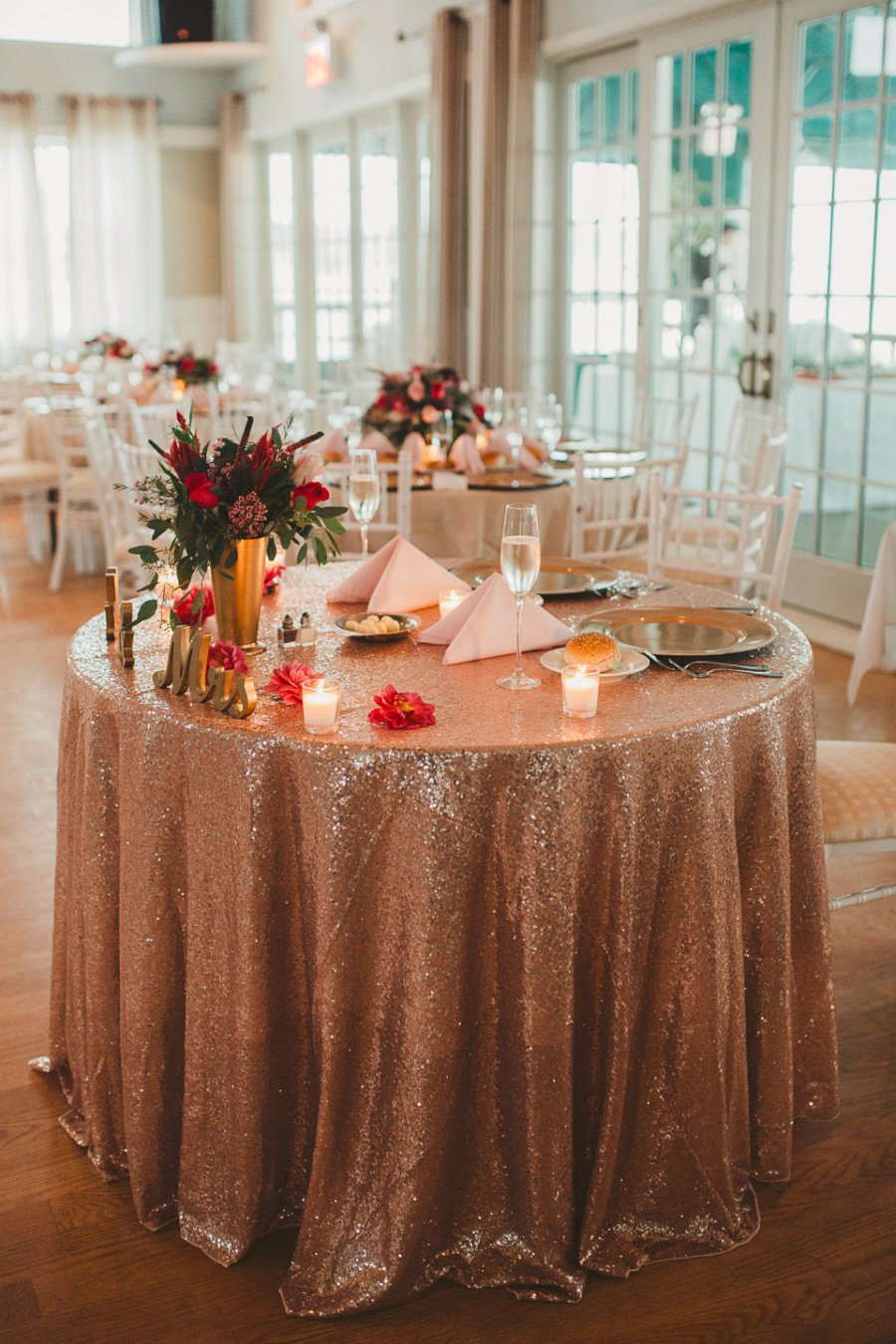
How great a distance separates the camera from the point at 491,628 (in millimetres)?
2246

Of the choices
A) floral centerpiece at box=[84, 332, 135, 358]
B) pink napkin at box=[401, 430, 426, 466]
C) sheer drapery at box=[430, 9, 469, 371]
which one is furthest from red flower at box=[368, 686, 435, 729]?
floral centerpiece at box=[84, 332, 135, 358]

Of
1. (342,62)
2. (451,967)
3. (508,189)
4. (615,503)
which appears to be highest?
(342,62)

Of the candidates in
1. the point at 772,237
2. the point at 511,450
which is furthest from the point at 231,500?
the point at 772,237

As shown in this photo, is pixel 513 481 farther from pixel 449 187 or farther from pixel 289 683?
pixel 449 187

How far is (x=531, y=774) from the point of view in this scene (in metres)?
1.81

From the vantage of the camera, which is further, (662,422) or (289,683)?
(662,422)

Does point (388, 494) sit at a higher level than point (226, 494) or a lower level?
lower

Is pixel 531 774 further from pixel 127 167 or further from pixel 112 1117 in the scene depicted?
pixel 127 167

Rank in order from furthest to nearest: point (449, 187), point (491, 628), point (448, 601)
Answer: point (449, 187)
point (448, 601)
point (491, 628)

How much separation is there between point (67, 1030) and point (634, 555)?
10.2 ft

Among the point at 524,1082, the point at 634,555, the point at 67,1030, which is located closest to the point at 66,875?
the point at 67,1030

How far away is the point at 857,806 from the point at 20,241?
10.9 meters

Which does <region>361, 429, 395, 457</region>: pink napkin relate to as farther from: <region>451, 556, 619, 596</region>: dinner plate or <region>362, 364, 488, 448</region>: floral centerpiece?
<region>451, 556, 619, 596</region>: dinner plate

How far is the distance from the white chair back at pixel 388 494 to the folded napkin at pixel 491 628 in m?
1.65
